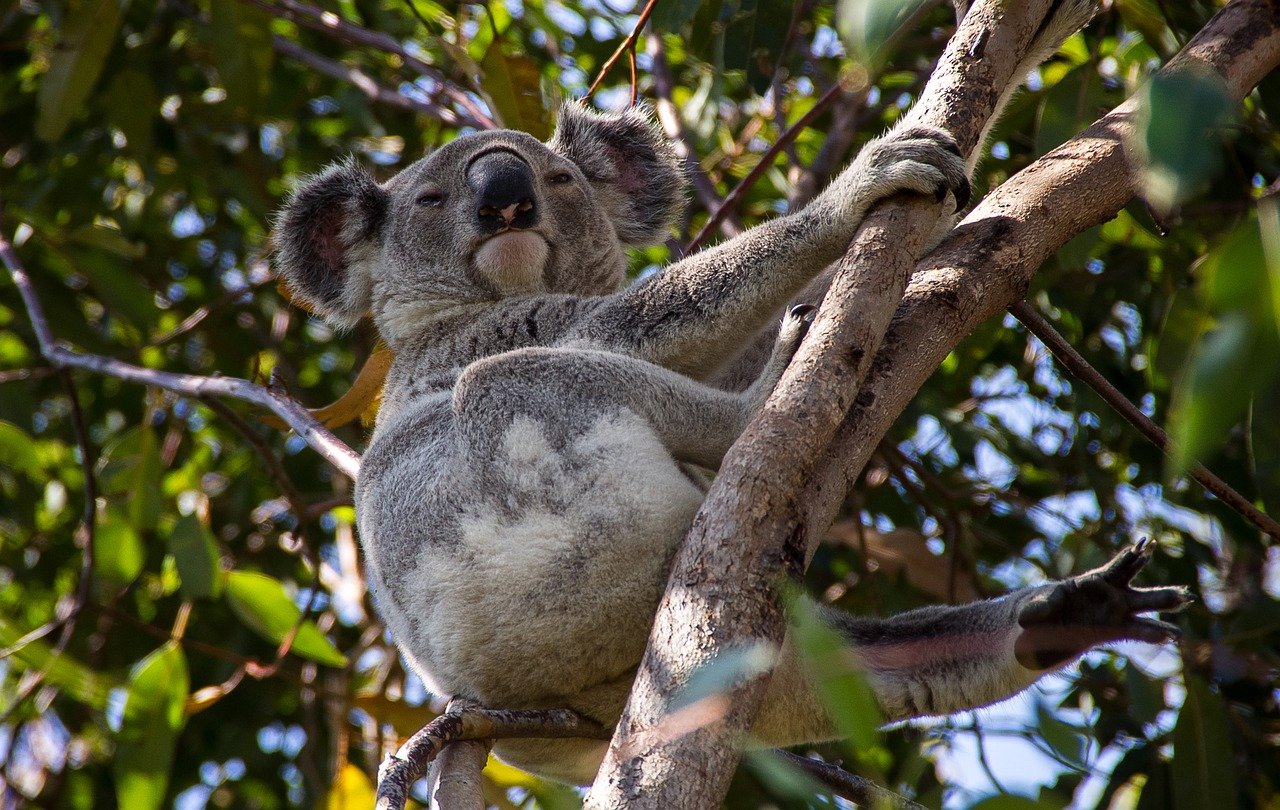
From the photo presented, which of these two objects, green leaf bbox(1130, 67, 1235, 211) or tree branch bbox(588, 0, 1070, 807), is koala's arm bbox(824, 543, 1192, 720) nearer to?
tree branch bbox(588, 0, 1070, 807)

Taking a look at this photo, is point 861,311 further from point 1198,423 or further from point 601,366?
point 1198,423

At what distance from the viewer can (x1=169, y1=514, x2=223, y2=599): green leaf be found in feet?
11.2

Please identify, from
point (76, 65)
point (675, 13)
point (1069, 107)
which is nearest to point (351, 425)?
point (76, 65)

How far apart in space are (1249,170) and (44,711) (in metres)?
4.48

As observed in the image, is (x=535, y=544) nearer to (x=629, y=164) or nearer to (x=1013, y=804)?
(x=1013, y=804)

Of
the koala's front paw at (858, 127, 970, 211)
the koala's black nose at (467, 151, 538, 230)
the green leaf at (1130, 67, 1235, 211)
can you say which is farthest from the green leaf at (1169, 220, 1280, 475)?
the koala's black nose at (467, 151, 538, 230)

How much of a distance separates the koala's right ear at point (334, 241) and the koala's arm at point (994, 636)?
1772 mm

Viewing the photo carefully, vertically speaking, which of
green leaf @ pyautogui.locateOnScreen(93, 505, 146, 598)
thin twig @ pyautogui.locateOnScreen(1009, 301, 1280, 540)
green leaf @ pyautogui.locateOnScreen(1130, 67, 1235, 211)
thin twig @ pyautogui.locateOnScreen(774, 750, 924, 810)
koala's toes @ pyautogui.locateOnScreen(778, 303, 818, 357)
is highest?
thin twig @ pyautogui.locateOnScreen(1009, 301, 1280, 540)

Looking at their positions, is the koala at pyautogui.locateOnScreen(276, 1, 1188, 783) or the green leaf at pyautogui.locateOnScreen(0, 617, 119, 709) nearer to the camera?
the koala at pyautogui.locateOnScreen(276, 1, 1188, 783)

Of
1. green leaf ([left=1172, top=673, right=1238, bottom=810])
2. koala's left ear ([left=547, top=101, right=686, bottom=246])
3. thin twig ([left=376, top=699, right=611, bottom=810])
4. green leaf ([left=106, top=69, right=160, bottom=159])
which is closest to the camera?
thin twig ([left=376, top=699, right=611, bottom=810])

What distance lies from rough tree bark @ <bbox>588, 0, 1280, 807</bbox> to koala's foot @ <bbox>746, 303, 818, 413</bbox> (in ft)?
0.95

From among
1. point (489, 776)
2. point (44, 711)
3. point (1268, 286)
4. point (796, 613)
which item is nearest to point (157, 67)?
point (44, 711)

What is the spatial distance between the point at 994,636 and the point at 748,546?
95 centimetres

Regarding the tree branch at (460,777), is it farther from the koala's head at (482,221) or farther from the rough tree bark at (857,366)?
the koala's head at (482,221)
